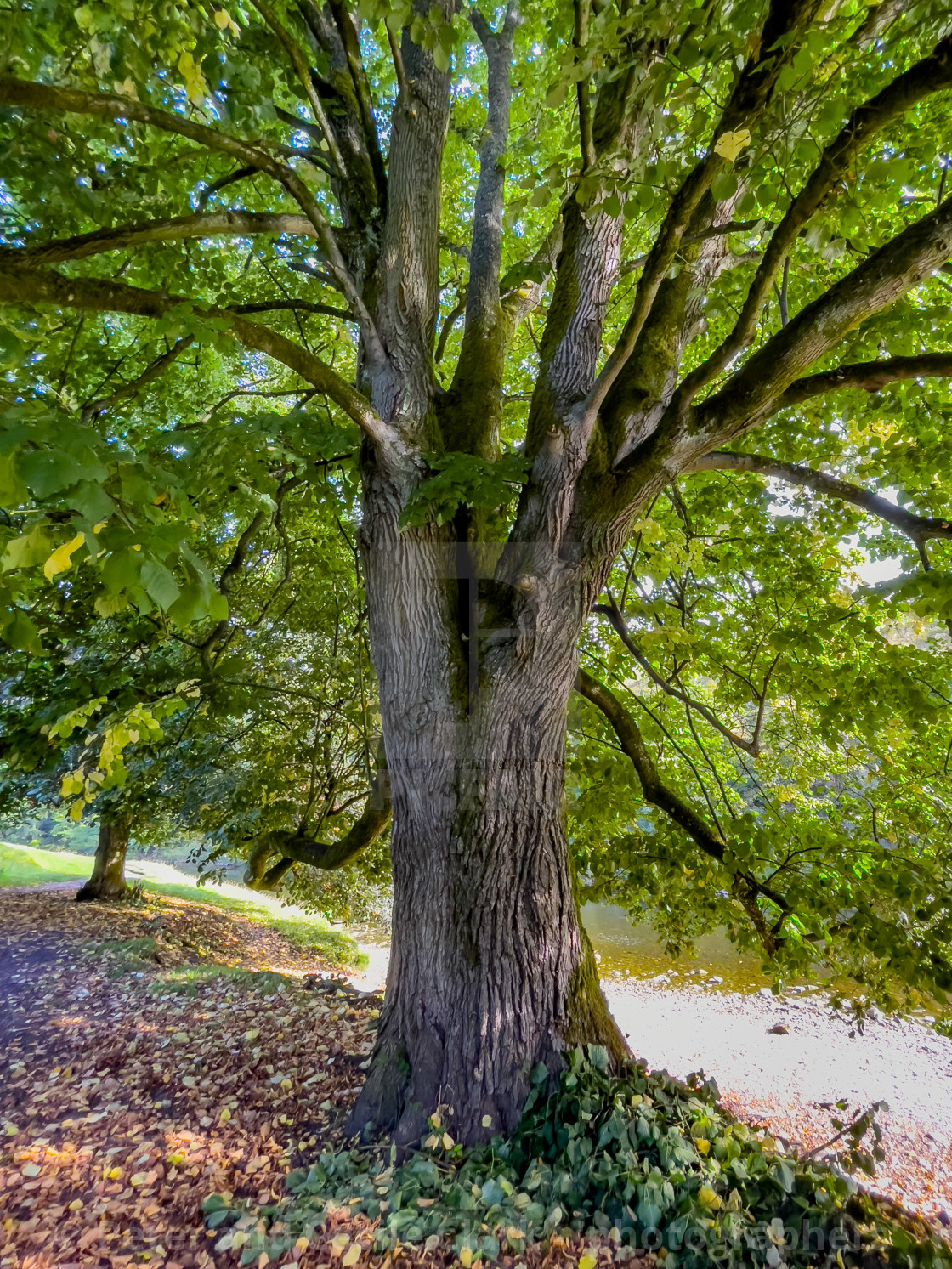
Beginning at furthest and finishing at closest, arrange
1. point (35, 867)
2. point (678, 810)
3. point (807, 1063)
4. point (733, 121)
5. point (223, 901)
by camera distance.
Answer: point (35, 867) < point (223, 901) < point (807, 1063) < point (678, 810) < point (733, 121)

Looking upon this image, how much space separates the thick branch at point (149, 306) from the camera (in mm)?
1778

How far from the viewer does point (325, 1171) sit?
83.0 inches

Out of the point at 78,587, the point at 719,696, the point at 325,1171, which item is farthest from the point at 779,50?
the point at 78,587

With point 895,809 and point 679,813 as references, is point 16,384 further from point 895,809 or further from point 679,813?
point 895,809

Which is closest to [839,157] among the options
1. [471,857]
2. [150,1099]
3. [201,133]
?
[201,133]

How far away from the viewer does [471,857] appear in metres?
2.41

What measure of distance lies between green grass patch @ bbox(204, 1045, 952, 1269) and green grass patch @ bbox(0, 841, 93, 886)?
14228 millimetres

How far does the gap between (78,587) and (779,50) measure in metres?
5.79

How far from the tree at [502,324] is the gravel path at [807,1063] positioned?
203 inches

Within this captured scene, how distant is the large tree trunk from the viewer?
2275 millimetres

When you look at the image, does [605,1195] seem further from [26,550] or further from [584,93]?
[584,93]

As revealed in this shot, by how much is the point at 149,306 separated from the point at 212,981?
4.42 meters

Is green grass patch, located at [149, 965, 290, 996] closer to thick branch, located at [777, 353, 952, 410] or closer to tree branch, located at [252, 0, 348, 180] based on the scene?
thick branch, located at [777, 353, 952, 410]

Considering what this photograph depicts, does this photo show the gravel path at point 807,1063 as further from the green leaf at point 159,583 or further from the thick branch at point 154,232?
the thick branch at point 154,232
